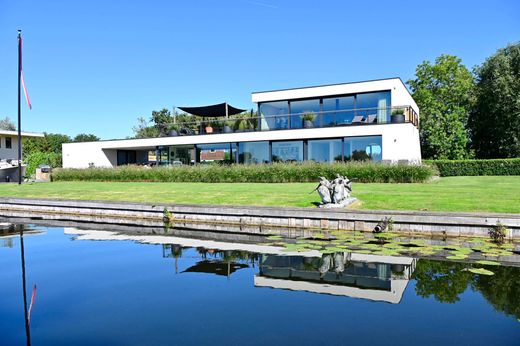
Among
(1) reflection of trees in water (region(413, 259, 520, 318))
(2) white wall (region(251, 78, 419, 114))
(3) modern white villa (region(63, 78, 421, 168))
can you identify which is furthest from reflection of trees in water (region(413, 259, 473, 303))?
(2) white wall (region(251, 78, 419, 114))

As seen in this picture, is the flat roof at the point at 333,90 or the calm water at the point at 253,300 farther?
the flat roof at the point at 333,90

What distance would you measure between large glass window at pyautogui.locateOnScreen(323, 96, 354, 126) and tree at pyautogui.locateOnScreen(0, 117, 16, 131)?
5298cm

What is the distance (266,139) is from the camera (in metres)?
24.3

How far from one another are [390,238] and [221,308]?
17.2 ft

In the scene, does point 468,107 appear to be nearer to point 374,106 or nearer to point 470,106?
point 470,106

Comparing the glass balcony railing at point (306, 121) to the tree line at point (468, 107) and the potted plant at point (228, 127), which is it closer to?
the potted plant at point (228, 127)

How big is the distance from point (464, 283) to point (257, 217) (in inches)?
242

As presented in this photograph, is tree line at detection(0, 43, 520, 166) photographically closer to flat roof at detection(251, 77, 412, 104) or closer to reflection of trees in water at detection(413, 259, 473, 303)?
flat roof at detection(251, 77, 412, 104)

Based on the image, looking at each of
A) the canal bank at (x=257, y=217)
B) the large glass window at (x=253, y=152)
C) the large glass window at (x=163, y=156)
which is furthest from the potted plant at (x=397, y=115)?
the large glass window at (x=163, y=156)

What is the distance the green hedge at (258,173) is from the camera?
17266mm

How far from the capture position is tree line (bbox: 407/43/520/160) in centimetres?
3105

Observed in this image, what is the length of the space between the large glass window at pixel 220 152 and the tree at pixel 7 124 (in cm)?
4529

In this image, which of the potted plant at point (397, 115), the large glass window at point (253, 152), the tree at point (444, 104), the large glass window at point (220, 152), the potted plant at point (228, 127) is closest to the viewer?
the potted plant at point (397, 115)

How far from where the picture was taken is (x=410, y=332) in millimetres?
4223
